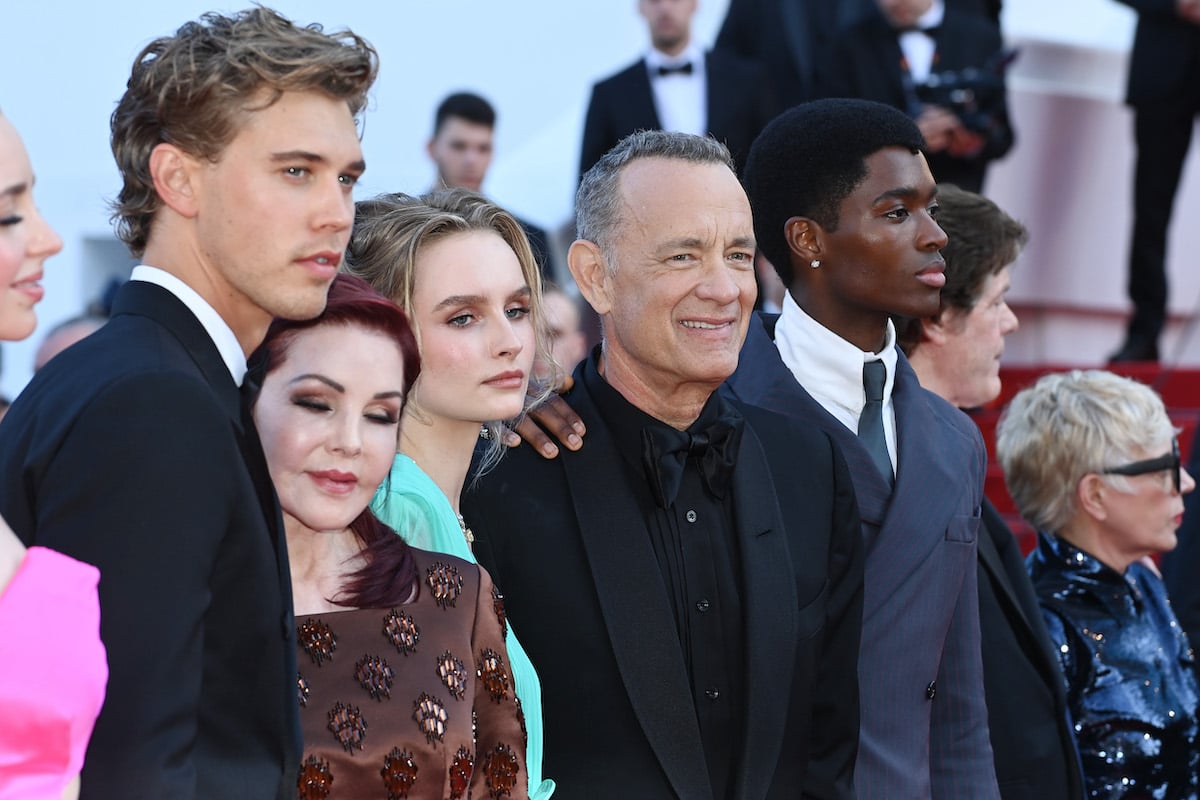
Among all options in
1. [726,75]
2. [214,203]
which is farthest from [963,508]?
[726,75]

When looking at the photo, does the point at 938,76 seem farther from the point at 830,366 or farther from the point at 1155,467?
the point at 830,366

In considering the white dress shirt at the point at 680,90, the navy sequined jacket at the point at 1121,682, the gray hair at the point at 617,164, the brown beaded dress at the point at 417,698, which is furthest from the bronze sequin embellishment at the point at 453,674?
the white dress shirt at the point at 680,90

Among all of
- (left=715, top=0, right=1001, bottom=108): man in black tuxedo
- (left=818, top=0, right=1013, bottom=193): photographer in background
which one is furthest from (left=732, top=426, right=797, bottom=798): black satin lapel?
(left=715, top=0, right=1001, bottom=108): man in black tuxedo

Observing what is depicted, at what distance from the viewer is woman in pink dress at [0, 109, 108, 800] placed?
1726mm

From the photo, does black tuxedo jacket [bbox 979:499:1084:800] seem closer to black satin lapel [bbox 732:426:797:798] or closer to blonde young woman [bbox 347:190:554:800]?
black satin lapel [bbox 732:426:797:798]

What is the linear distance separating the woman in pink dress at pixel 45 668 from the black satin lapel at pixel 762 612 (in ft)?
4.24

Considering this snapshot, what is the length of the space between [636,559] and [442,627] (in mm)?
444

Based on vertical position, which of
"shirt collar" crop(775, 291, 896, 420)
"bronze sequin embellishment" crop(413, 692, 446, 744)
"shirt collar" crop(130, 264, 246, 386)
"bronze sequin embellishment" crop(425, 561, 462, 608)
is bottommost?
"bronze sequin embellishment" crop(413, 692, 446, 744)

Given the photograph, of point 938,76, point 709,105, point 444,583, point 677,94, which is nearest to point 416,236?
point 444,583

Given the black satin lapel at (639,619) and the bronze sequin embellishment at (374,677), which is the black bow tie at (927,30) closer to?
the black satin lapel at (639,619)

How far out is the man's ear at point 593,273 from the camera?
3.05m

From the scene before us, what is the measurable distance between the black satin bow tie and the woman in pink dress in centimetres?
127

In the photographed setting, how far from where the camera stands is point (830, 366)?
10.8ft

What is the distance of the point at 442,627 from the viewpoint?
2508 mm
